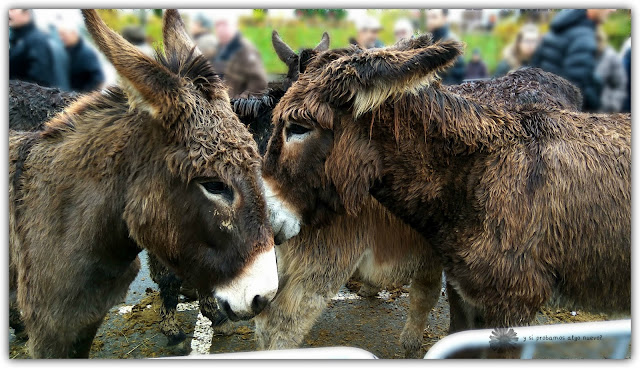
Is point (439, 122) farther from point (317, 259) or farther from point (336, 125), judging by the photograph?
point (317, 259)

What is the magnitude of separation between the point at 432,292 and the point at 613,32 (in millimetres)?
2248

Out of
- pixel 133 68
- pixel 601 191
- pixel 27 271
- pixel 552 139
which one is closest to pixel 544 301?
pixel 601 191

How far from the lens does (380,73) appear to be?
226cm

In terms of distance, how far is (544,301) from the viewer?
2.41m

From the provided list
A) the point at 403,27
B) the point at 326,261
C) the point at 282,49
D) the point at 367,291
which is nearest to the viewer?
the point at 326,261

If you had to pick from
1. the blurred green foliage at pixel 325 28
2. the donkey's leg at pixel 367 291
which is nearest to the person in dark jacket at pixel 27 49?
the blurred green foliage at pixel 325 28

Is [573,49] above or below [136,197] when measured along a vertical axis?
above

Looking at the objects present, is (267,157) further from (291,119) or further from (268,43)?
(268,43)

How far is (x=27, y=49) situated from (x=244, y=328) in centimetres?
285

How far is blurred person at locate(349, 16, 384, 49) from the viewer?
117 inches

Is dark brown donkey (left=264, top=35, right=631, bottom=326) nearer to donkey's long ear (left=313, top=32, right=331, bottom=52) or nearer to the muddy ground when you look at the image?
donkey's long ear (left=313, top=32, right=331, bottom=52)

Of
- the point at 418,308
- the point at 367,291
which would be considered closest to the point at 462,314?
the point at 418,308

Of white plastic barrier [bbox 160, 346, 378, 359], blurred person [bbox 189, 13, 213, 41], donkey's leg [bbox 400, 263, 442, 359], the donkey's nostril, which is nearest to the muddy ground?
donkey's leg [bbox 400, 263, 442, 359]

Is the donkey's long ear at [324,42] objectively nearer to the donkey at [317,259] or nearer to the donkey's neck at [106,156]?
the donkey at [317,259]
